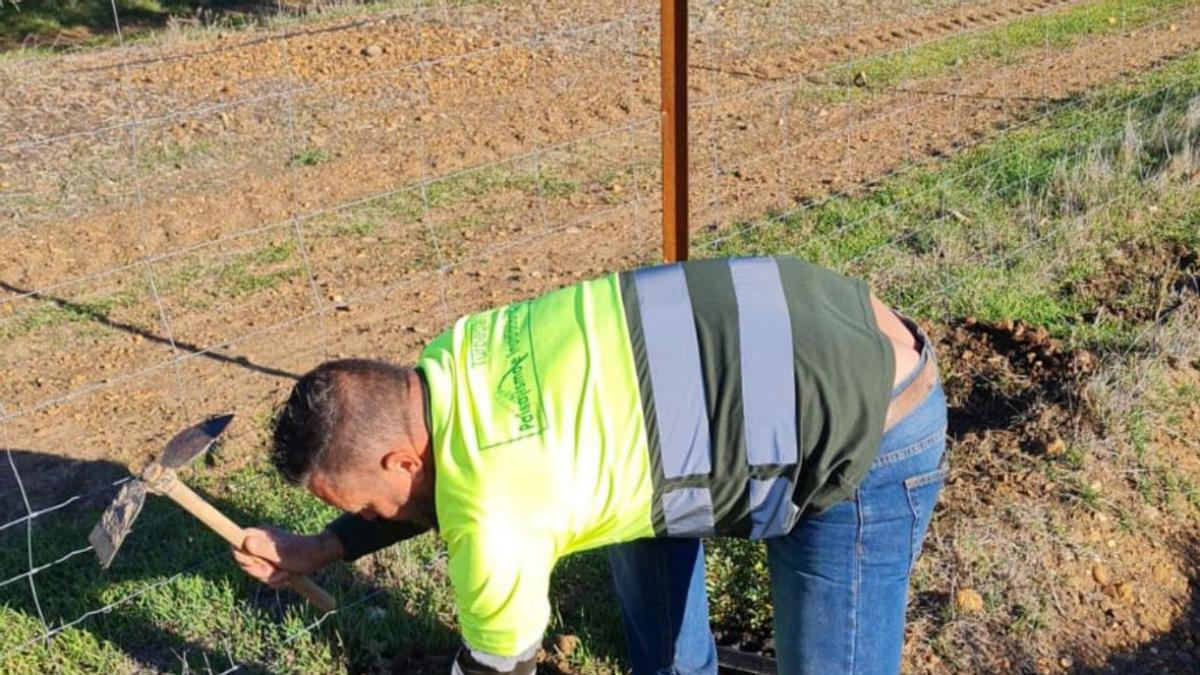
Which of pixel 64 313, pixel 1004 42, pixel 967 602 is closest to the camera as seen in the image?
pixel 967 602

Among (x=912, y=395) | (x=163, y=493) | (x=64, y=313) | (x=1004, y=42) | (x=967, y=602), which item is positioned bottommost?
(x=967, y=602)

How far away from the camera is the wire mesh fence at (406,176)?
189 inches

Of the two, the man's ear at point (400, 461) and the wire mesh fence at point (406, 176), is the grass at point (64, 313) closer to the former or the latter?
the wire mesh fence at point (406, 176)

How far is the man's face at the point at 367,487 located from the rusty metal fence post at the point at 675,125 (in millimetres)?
2006

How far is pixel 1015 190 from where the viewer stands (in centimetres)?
634

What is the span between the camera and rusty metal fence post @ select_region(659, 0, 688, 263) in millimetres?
3779

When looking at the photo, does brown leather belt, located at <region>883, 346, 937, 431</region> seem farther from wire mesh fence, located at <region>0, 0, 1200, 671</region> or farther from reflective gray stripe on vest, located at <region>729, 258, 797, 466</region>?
wire mesh fence, located at <region>0, 0, 1200, 671</region>

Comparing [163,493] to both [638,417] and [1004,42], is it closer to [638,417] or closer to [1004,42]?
[638,417]

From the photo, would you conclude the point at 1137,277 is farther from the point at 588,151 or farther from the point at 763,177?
the point at 588,151

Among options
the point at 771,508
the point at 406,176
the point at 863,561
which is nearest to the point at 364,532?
the point at 771,508

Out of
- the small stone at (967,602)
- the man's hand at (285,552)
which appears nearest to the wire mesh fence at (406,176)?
the man's hand at (285,552)

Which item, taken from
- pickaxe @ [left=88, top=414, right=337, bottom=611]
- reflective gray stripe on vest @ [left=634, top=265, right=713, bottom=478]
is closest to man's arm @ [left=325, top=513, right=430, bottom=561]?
pickaxe @ [left=88, top=414, right=337, bottom=611]

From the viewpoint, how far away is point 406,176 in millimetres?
7051

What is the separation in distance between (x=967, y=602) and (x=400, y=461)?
6.98 ft
